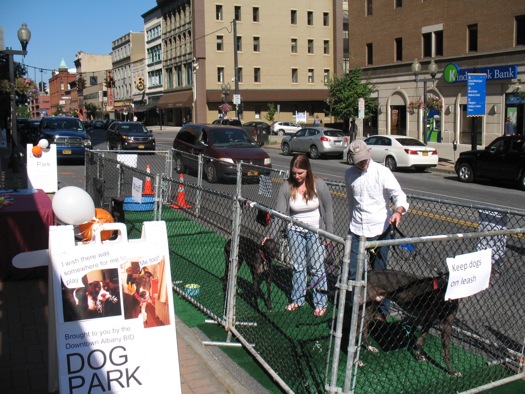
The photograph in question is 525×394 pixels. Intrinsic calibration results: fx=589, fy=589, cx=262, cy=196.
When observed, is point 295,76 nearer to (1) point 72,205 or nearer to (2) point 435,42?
(2) point 435,42

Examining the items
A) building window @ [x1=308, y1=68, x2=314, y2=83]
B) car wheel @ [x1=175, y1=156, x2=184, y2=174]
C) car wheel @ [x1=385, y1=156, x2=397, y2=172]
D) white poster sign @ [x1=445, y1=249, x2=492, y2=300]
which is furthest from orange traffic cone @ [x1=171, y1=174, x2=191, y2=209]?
building window @ [x1=308, y1=68, x2=314, y2=83]

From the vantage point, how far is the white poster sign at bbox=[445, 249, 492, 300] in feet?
13.0

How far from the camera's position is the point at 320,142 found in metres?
29.3

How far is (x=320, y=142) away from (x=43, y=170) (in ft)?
54.6

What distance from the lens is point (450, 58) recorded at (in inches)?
1383

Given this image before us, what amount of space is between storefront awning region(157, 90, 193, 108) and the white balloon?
6472 cm

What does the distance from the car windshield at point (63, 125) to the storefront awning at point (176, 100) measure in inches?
1681

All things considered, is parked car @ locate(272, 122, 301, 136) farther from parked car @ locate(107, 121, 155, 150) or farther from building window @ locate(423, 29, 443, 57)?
parked car @ locate(107, 121, 155, 150)

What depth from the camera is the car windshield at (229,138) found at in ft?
61.3

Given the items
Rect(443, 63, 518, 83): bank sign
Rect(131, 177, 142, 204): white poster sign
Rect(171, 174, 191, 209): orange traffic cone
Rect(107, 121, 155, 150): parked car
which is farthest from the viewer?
Rect(443, 63, 518, 83): bank sign

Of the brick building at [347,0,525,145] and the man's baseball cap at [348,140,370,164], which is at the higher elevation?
the brick building at [347,0,525,145]

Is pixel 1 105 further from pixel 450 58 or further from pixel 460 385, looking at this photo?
pixel 460 385

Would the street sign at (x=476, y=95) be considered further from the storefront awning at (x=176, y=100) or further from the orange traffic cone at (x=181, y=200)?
the storefront awning at (x=176, y=100)

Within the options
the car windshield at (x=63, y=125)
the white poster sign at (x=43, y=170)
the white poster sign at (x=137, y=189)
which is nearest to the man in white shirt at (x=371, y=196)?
the white poster sign at (x=137, y=189)
